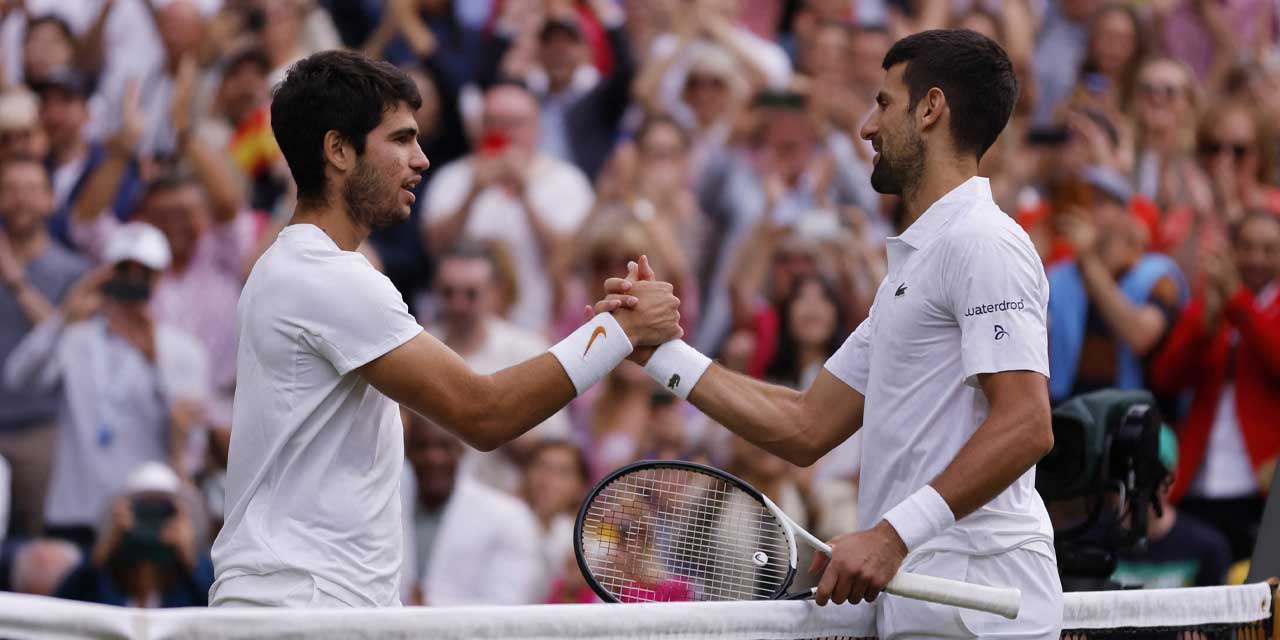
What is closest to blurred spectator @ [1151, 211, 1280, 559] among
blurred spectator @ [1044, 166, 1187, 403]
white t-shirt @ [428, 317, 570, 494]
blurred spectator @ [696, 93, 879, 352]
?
blurred spectator @ [1044, 166, 1187, 403]

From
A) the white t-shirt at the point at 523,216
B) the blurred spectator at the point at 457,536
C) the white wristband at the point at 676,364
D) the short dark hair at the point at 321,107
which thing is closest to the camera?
the short dark hair at the point at 321,107

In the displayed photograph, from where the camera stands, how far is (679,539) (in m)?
4.20

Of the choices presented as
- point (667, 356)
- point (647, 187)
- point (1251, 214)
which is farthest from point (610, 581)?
point (1251, 214)

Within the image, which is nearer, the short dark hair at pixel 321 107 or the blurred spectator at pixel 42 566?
the short dark hair at pixel 321 107

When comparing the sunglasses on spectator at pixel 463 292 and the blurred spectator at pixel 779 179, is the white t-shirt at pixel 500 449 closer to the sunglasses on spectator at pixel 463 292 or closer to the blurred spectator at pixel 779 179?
the sunglasses on spectator at pixel 463 292

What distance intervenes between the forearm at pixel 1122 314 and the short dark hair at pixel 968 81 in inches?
175

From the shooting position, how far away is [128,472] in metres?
7.88

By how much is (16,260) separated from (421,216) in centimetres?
190

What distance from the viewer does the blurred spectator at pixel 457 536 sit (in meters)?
7.56

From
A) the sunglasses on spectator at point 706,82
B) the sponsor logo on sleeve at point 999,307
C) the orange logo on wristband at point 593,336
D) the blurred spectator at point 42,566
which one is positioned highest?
the sunglasses on spectator at point 706,82

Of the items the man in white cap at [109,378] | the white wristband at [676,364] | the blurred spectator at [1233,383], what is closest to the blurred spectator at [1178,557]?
the blurred spectator at [1233,383]

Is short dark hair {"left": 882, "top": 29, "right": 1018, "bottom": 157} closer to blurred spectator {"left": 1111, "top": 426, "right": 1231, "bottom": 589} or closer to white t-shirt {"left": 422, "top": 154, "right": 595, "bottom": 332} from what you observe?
blurred spectator {"left": 1111, "top": 426, "right": 1231, "bottom": 589}

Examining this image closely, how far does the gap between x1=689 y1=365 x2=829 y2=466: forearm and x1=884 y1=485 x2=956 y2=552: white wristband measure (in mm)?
878

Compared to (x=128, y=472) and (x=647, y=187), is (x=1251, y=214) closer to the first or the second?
(x=647, y=187)
